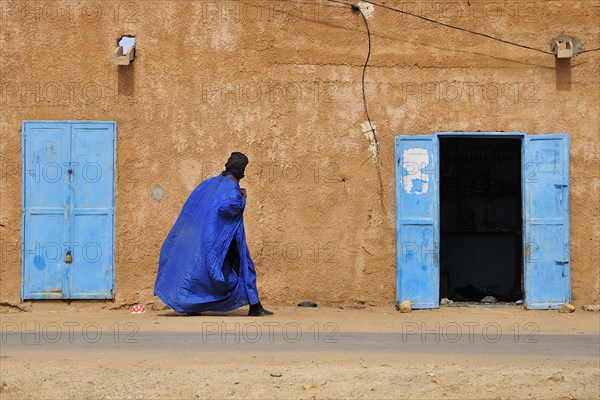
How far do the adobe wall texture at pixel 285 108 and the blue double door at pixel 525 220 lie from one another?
164 millimetres

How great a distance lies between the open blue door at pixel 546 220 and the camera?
1215cm

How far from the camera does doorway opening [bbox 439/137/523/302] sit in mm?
15227

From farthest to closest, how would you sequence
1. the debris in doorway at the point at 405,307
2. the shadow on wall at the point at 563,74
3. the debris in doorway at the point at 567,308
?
the shadow on wall at the point at 563,74 < the debris in doorway at the point at 567,308 < the debris in doorway at the point at 405,307

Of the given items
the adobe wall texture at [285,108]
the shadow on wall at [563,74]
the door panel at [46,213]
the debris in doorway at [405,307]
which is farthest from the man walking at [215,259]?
the shadow on wall at [563,74]

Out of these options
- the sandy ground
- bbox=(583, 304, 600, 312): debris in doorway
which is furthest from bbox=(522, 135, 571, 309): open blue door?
the sandy ground

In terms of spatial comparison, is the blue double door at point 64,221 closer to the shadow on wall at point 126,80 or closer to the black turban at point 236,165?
the shadow on wall at point 126,80

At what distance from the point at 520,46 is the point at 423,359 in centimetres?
505

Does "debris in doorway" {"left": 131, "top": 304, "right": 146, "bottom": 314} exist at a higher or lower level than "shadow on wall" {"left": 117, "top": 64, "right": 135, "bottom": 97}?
lower

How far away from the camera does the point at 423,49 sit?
12.3 m

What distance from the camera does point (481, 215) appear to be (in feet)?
50.6

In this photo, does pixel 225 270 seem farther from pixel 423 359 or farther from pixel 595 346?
pixel 595 346

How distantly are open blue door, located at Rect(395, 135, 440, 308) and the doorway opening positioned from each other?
9.77ft

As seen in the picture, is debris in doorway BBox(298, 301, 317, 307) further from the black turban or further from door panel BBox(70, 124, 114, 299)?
door panel BBox(70, 124, 114, 299)

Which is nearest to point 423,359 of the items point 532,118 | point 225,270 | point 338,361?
point 338,361
